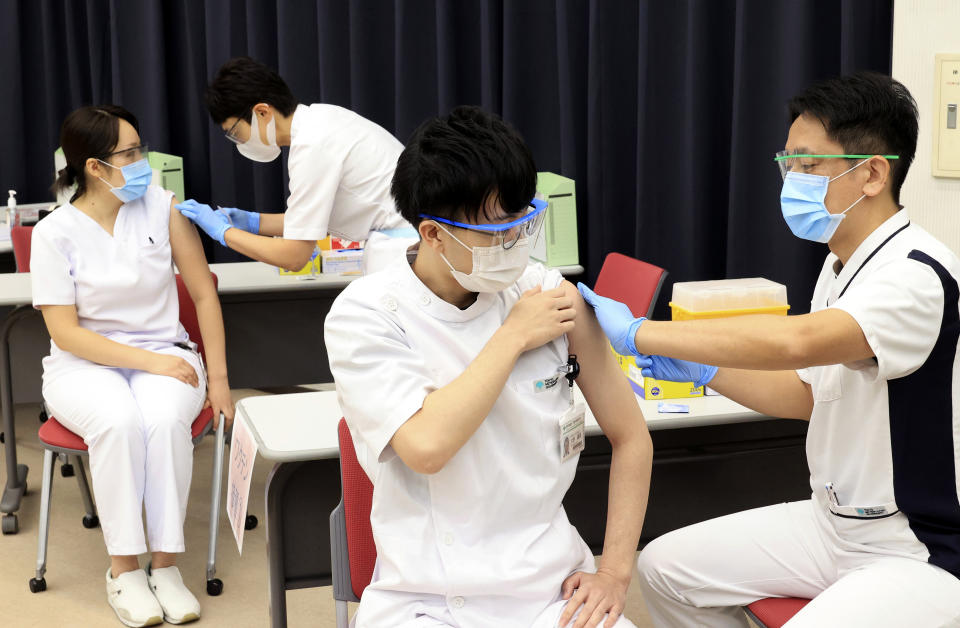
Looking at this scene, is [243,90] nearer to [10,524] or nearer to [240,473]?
[240,473]

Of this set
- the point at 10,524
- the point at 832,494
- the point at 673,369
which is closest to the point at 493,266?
the point at 673,369

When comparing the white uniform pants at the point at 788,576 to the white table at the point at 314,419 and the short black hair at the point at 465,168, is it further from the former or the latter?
the short black hair at the point at 465,168

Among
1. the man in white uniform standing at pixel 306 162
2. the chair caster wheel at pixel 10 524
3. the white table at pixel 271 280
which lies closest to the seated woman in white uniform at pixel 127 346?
the man in white uniform standing at pixel 306 162

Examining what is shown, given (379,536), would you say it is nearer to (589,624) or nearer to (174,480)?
(589,624)

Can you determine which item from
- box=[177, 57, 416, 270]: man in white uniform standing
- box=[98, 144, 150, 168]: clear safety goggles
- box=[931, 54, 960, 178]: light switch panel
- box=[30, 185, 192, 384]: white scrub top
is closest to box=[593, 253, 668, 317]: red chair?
box=[177, 57, 416, 270]: man in white uniform standing

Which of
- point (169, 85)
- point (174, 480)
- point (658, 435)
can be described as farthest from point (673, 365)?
point (169, 85)

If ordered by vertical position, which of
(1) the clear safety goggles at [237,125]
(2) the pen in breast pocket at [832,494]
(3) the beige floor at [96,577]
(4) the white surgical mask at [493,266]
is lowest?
(3) the beige floor at [96,577]

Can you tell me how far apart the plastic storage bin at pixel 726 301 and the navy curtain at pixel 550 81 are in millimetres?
903

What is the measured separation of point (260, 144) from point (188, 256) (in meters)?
0.39

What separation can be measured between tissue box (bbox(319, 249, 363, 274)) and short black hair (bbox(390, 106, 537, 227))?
6.67 feet

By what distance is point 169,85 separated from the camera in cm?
504

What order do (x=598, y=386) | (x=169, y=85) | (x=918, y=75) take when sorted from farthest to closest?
(x=169, y=85), (x=918, y=75), (x=598, y=386)

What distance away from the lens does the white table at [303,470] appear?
73.8 inches

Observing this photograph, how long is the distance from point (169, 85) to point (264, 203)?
0.90m
